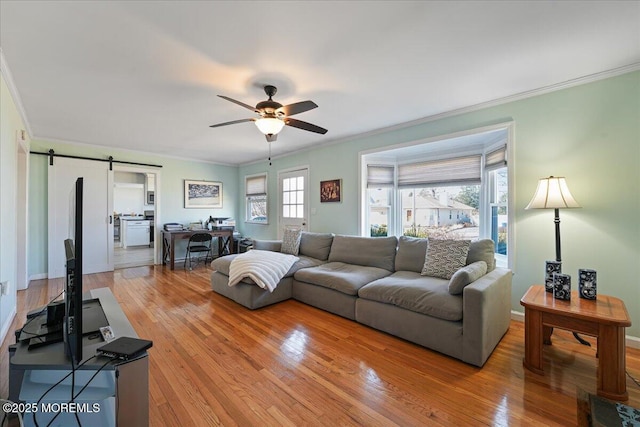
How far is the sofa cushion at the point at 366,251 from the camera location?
134 inches

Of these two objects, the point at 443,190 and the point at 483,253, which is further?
the point at 443,190

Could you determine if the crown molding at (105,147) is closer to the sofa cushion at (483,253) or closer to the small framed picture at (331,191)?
the small framed picture at (331,191)

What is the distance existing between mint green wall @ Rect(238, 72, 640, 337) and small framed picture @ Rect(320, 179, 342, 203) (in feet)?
6.95

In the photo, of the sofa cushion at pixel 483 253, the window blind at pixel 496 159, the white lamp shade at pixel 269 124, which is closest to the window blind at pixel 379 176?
the window blind at pixel 496 159

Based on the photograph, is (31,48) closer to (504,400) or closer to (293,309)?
(293,309)

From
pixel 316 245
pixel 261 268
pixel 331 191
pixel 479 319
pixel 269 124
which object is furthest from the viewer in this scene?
pixel 331 191

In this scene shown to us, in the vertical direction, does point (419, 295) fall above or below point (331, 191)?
below

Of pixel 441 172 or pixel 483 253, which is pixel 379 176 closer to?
pixel 441 172

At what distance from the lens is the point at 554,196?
2.34m

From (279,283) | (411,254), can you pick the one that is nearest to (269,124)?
(279,283)

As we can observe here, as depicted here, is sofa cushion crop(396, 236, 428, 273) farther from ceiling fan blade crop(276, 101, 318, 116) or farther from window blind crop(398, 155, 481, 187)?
ceiling fan blade crop(276, 101, 318, 116)

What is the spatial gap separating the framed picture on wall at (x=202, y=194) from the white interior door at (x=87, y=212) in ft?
4.66

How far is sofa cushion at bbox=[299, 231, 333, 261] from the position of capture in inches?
159

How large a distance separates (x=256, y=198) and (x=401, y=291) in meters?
4.80
